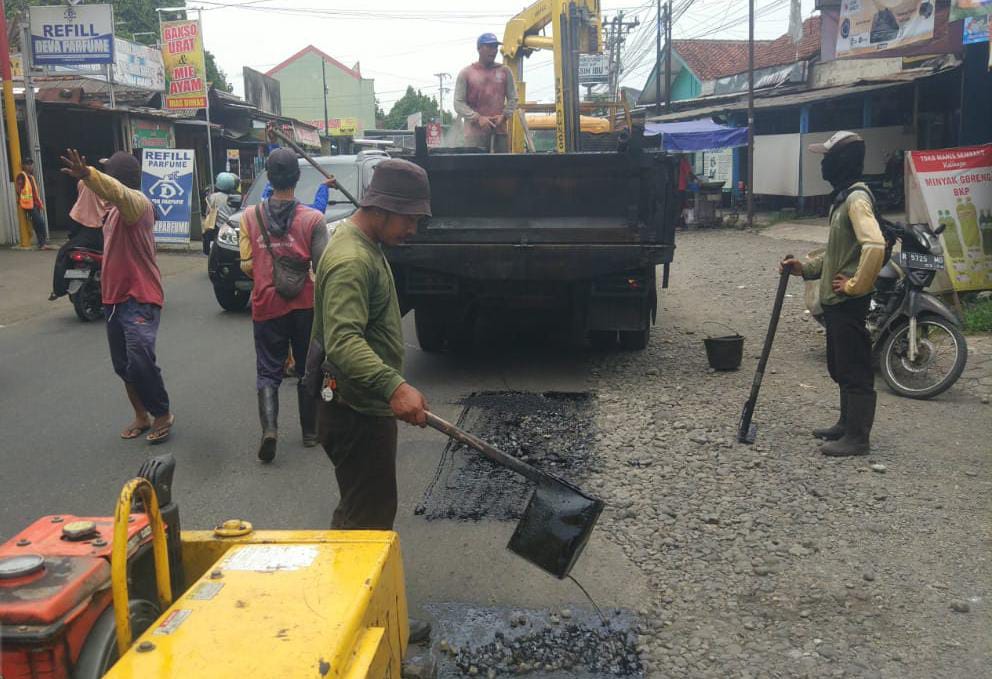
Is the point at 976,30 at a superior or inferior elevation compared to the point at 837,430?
superior

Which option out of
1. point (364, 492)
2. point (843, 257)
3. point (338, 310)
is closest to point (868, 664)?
point (364, 492)

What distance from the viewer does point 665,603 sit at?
3752mm

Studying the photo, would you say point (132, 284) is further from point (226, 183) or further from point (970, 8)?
point (970, 8)

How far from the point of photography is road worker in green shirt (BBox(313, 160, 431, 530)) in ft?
10.0

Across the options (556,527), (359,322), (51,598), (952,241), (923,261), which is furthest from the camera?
(952,241)

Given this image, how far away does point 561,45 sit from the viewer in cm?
1021

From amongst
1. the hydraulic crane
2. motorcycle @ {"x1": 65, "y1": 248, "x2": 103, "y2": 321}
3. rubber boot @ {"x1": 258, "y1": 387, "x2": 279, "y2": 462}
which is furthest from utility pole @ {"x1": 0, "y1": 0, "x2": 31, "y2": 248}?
rubber boot @ {"x1": 258, "y1": 387, "x2": 279, "y2": 462}

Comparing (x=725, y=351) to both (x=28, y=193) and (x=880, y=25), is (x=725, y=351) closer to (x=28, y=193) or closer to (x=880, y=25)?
Answer: (x=880, y=25)

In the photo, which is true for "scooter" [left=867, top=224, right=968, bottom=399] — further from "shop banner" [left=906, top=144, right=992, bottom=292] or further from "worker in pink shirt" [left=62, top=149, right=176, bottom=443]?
"worker in pink shirt" [left=62, top=149, right=176, bottom=443]

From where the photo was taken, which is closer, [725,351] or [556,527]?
[556,527]

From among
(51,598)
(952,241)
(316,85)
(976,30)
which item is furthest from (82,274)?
(316,85)

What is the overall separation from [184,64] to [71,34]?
543 cm

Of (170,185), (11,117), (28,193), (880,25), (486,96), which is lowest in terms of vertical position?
(28,193)

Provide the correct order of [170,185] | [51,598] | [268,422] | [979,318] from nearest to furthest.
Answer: [51,598] < [268,422] < [979,318] < [170,185]
